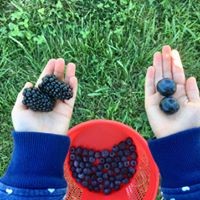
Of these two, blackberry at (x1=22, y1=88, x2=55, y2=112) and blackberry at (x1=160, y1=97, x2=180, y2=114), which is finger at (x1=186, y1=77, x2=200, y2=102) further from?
blackberry at (x1=22, y1=88, x2=55, y2=112)

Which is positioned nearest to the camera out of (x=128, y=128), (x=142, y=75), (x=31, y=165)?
(x=31, y=165)

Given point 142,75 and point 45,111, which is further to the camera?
point 142,75

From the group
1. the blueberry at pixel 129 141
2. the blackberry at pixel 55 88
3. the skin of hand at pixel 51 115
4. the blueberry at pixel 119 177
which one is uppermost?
the blackberry at pixel 55 88

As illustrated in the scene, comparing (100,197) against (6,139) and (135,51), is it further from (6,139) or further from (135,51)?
(135,51)

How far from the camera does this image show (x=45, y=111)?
6.72 ft

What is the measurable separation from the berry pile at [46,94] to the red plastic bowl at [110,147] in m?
0.29

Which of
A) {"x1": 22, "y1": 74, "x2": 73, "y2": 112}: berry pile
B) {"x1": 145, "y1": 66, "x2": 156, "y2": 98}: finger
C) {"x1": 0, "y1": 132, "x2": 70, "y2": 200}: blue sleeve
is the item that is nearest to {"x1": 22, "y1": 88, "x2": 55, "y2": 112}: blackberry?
{"x1": 22, "y1": 74, "x2": 73, "y2": 112}: berry pile

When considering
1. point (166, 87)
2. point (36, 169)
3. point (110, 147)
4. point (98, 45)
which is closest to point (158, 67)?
point (166, 87)

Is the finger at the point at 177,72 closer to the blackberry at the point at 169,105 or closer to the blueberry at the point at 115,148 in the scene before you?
the blackberry at the point at 169,105

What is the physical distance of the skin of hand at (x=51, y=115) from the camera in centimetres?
208

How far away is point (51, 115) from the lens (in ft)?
6.96

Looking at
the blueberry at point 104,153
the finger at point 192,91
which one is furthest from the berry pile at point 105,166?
the finger at point 192,91

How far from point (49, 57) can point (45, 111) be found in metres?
0.52

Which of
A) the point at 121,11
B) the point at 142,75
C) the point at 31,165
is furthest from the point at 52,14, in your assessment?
the point at 31,165
